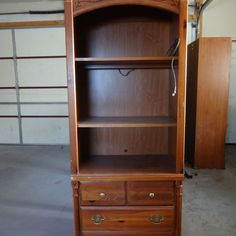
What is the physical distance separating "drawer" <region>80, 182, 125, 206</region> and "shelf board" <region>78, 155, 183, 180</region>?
0.17 feet

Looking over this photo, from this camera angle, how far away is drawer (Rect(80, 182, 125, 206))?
147 cm

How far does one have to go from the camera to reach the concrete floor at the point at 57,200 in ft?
6.77

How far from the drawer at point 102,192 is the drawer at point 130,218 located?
2.1 inches

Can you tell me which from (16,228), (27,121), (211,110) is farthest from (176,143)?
(27,121)

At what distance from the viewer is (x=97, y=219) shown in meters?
1.51

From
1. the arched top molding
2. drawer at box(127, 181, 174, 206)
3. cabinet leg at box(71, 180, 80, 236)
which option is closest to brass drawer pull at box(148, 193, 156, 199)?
drawer at box(127, 181, 174, 206)

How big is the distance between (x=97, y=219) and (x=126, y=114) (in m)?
0.74

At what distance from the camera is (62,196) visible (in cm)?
266

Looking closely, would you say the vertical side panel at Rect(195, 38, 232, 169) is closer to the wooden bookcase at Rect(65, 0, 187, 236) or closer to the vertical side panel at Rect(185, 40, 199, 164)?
the vertical side panel at Rect(185, 40, 199, 164)

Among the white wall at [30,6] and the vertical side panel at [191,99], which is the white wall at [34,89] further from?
the vertical side panel at [191,99]

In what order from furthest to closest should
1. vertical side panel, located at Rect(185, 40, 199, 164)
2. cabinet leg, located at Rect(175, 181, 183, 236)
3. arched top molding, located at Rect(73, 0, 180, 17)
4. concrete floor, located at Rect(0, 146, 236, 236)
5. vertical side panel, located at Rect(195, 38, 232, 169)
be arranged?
vertical side panel, located at Rect(185, 40, 199, 164)
vertical side panel, located at Rect(195, 38, 232, 169)
concrete floor, located at Rect(0, 146, 236, 236)
cabinet leg, located at Rect(175, 181, 183, 236)
arched top molding, located at Rect(73, 0, 180, 17)

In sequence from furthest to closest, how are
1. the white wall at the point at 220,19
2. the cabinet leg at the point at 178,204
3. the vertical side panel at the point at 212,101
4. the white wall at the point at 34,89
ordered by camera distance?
the white wall at the point at 34,89, the white wall at the point at 220,19, the vertical side panel at the point at 212,101, the cabinet leg at the point at 178,204

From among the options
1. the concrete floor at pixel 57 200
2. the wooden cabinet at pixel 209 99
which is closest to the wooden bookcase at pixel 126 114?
the concrete floor at pixel 57 200

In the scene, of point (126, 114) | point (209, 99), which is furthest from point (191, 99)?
point (126, 114)
